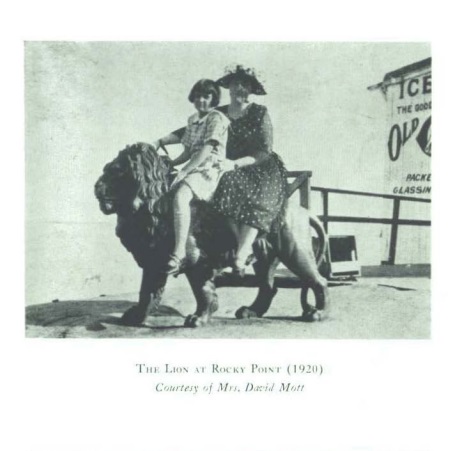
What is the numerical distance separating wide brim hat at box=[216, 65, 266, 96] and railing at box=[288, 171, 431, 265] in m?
0.57

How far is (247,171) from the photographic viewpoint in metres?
4.38

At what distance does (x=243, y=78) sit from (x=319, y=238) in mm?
1124

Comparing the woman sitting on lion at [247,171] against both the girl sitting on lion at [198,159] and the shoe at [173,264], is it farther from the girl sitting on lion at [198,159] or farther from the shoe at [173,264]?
the shoe at [173,264]

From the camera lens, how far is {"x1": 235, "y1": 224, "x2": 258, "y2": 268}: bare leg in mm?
4375

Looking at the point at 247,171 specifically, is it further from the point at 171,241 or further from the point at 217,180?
the point at 171,241

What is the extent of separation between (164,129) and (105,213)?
65 centimetres

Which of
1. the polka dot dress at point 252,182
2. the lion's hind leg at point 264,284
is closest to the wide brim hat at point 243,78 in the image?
the polka dot dress at point 252,182

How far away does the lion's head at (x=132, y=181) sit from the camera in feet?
14.1

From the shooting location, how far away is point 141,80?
4.44 m

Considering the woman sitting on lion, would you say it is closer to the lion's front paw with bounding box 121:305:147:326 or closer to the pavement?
the pavement
